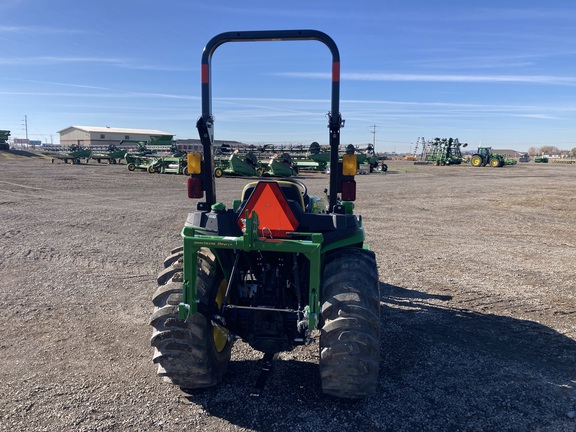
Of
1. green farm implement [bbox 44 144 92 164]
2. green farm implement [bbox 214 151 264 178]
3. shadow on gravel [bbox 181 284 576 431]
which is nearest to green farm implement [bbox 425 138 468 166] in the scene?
green farm implement [bbox 214 151 264 178]

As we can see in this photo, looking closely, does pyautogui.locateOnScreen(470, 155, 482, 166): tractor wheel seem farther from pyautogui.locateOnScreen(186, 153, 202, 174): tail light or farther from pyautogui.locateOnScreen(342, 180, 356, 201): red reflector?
pyautogui.locateOnScreen(186, 153, 202, 174): tail light

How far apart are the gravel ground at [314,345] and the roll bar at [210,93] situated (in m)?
1.88

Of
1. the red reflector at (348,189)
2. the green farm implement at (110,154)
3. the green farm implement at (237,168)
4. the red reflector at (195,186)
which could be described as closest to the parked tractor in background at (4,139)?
the green farm implement at (110,154)

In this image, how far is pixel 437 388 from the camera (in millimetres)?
4004

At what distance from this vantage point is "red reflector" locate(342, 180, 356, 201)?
4316 mm

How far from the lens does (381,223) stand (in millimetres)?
12695

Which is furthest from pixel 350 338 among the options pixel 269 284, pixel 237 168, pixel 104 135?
pixel 104 135

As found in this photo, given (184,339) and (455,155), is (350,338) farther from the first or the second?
(455,155)

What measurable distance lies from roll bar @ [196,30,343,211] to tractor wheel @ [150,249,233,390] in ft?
3.29

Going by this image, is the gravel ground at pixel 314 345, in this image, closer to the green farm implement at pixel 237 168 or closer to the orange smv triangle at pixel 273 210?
the orange smv triangle at pixel 273 210

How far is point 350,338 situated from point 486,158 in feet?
167

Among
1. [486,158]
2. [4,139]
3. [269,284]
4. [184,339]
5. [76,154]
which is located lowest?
[184,339]

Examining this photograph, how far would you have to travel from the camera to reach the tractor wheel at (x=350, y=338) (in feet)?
11.1

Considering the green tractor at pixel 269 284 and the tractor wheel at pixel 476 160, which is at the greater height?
the tractor wheel at pixel 476 160
